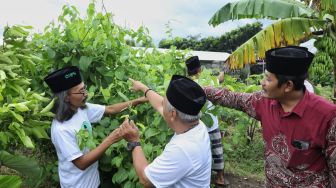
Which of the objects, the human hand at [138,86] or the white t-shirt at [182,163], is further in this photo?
the human hand at [138,86]

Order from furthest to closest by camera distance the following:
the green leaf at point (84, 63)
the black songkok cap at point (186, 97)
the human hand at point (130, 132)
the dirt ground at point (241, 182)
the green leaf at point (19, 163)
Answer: the dirt ground at point (241, 182) → the green leaf at point (84, 63) → the human hand at point (130, 132) → the black songkok cap at point (186, 97) → the green leaf at point (19, 163)

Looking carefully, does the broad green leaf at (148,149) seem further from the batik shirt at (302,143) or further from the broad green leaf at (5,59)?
the broad green leaf at (5,59)

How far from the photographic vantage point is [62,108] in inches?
110

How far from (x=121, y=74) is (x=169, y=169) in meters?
1.44

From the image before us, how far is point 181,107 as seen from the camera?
6.95 ft

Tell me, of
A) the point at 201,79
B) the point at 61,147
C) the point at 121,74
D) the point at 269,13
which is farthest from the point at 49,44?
the point at 269,13

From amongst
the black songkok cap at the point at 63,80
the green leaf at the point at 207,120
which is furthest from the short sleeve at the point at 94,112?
the green leaf at the point at 207,120

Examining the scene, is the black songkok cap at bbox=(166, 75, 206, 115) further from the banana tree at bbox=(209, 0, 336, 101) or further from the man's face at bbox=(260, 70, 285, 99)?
the banana tree at bbox=(209, 0, 336, 101)

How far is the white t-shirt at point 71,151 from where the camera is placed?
2684 mm

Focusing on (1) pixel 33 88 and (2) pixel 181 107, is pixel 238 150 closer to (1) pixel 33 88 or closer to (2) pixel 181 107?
(1) pixel 33 88

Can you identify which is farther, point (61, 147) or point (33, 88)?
point (33, 88)

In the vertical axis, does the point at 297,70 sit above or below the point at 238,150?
above

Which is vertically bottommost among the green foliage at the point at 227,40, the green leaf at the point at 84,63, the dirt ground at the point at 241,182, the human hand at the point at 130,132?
the green foliage at the point at 227,40

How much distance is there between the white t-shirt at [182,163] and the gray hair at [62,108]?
90cm
